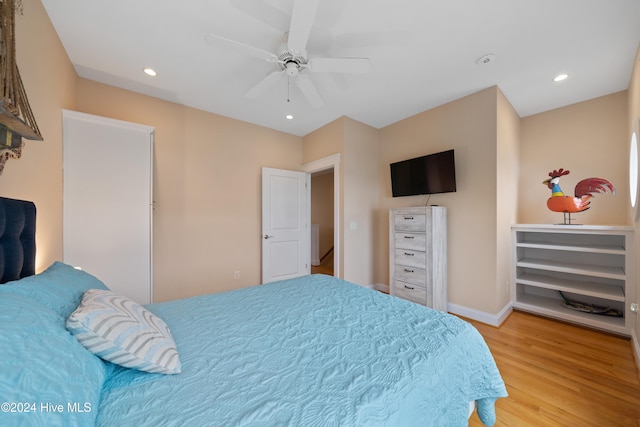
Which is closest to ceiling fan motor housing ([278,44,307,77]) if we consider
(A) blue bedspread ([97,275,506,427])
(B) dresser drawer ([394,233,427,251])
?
(A) blue bedspread ([97,275,506,427])

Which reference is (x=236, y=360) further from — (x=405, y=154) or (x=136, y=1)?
(x=405, y=154)

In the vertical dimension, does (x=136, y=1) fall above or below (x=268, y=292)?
above

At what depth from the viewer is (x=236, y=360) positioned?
0.91 m

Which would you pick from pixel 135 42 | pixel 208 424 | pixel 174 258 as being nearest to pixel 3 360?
pixel 208 424

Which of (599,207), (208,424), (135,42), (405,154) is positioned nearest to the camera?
(208,424)

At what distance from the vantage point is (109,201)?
6.99 ft

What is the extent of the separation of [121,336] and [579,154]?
455 cm

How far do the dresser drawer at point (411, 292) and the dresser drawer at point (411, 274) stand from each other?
0.18 ft

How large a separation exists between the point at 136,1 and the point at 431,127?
3131mm

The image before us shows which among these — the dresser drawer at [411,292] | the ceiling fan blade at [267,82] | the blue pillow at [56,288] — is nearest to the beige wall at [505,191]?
the dresser drawer at [411,292]

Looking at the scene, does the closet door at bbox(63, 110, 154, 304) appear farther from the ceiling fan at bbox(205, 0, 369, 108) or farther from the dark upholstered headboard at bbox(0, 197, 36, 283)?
the ceiling fan at bbox(205, 0, 369, 108)

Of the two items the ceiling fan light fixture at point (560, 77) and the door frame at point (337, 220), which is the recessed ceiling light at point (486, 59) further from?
the door frame at point (337, 220)

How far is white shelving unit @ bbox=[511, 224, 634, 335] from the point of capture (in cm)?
224

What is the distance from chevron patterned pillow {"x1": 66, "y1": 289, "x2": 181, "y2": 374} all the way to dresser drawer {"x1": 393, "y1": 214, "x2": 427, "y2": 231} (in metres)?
2.63
